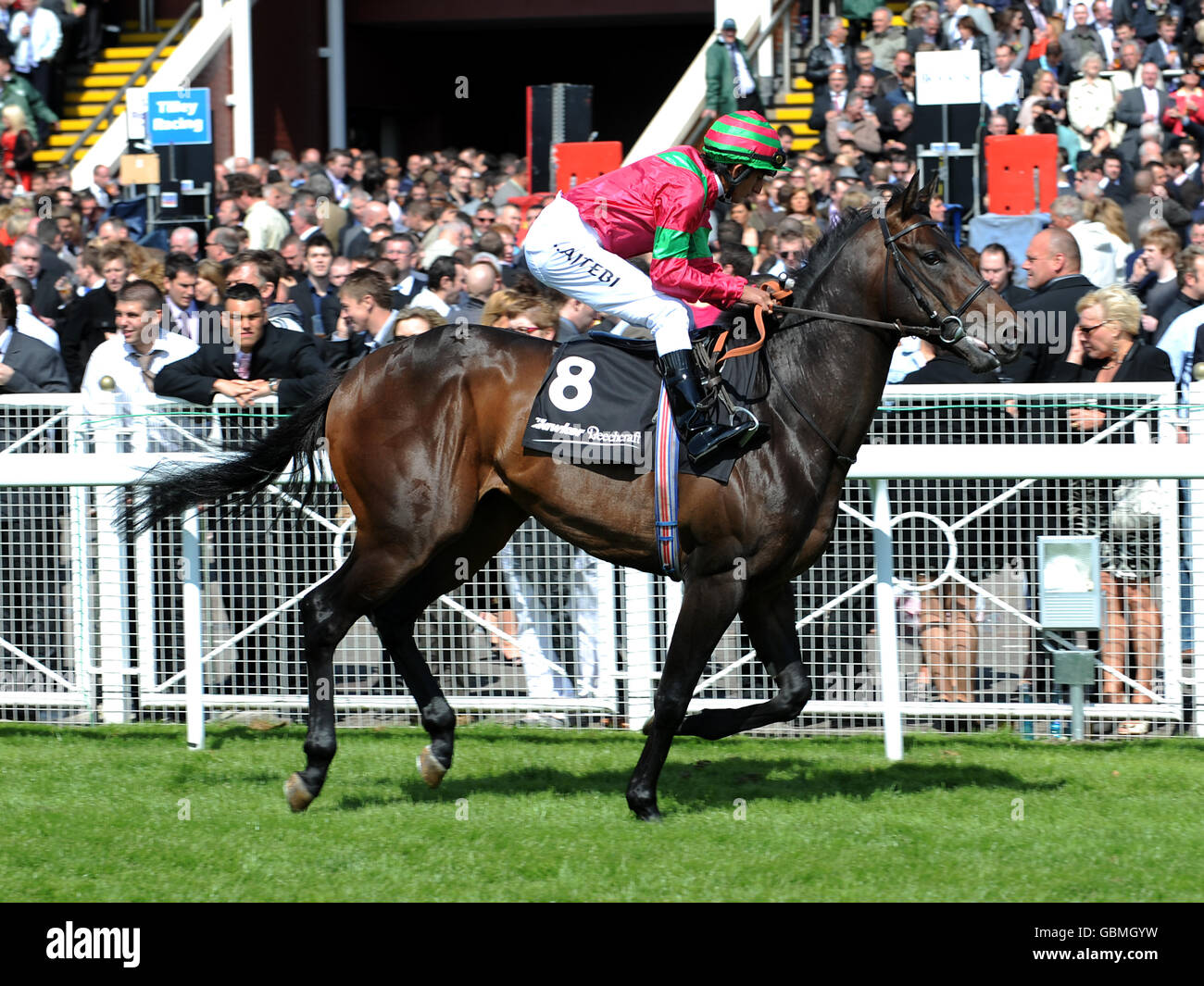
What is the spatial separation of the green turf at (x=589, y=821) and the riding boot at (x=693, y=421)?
1.14 m

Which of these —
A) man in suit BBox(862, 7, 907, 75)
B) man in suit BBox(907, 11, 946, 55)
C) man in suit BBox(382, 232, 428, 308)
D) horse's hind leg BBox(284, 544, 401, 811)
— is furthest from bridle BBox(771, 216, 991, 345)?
man in suit BBox(862, 7, 907, 75)

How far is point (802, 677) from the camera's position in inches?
210

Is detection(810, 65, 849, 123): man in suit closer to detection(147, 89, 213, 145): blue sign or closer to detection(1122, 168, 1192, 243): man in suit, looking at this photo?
detection(1122, 168, 1192, 243): man in suit

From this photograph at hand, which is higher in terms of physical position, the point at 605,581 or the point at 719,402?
the point at 719,402

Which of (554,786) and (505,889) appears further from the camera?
(554,786)

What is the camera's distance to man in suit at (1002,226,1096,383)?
6.87 metres

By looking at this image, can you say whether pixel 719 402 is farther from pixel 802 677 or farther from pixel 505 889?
pixel 505 889

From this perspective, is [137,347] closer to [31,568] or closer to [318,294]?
[31,568]

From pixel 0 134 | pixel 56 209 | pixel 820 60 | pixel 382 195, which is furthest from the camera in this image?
pixel 0 134

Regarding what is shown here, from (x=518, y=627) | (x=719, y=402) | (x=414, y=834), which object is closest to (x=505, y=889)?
(x=414, y=834)

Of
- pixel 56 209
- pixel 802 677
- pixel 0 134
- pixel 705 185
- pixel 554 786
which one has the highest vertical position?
pixel 0 134

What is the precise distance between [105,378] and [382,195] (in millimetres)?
9379

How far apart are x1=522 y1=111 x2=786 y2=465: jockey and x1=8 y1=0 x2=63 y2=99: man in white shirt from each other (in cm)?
1688

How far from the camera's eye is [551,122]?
12.5 metres
